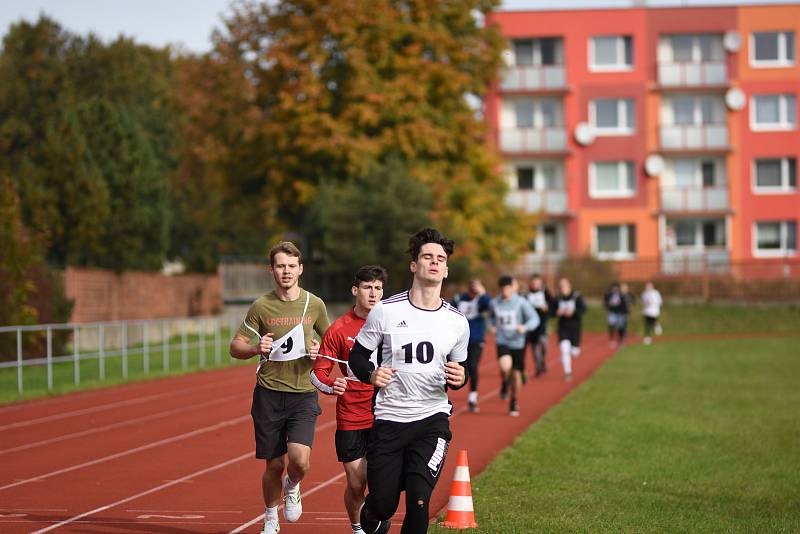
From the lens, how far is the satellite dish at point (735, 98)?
56.2 m

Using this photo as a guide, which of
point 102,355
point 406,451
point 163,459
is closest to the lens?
point 406,451

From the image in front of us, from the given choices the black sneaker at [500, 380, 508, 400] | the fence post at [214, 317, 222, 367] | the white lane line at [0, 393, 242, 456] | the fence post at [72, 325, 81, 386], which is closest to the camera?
the white lane line at [0, 393, 242, 456]

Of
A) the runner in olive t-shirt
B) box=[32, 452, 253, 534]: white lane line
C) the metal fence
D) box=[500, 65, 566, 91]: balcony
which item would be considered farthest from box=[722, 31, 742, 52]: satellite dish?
the runner in olive t-shirt

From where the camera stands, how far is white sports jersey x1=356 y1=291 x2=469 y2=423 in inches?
282

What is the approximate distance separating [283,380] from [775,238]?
5117 cm

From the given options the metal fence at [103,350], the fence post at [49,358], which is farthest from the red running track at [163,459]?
the metal fence at [103,350]

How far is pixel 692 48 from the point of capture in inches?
2233

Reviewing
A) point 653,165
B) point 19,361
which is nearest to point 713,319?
A: point 653,165

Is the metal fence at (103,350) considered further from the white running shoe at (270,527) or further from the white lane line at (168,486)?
the white running shoe at (270,527)

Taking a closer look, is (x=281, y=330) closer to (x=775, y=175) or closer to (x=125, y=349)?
(x=125, y=349)

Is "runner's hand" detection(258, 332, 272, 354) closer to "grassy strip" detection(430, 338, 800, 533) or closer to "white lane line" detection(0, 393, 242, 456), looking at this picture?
"grassy strip" detection(430, 338, 800, 533)

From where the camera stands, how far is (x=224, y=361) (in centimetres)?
3136

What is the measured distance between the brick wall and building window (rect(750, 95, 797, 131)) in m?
25.7

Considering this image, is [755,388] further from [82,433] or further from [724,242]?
[724,242]
